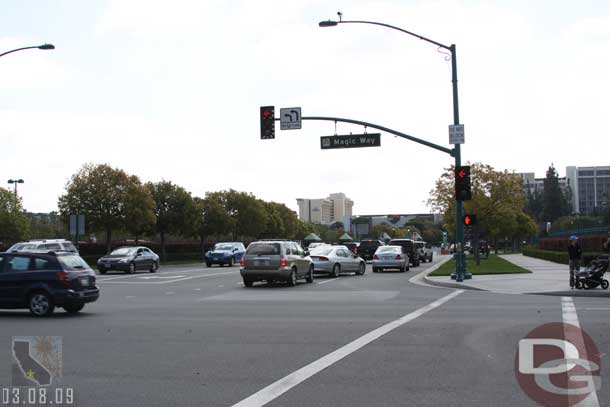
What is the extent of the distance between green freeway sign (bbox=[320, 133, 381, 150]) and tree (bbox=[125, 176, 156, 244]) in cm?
2983

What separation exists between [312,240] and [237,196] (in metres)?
15.1

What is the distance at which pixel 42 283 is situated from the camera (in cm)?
1541

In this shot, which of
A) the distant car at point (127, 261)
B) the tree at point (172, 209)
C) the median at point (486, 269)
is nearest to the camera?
the median at point (486, 269)

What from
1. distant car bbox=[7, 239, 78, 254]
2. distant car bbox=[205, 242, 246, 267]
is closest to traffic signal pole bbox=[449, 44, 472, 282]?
distant car bbox=[7, 239, 78, 254]

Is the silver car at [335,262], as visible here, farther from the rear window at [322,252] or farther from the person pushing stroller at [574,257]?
the person pushing stroller at [574,257]

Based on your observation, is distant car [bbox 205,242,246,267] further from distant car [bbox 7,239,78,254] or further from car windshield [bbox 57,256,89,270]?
car windshield [bbox 57,256,89,270]

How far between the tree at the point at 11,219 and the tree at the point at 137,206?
11333 millimetres

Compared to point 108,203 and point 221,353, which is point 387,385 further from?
point 108,203

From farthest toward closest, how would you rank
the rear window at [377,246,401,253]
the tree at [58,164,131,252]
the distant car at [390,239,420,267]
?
the tree at [58,164,131,252]
the distant car at [390,239,420,267]
the rear window at [377,246,401,253]

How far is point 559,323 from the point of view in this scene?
12852 mm

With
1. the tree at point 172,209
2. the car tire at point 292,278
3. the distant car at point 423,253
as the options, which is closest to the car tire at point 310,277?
the car tire at point 292,278

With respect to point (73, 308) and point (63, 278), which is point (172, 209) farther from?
point (63, 278)

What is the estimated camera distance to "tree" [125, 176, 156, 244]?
2104 inches

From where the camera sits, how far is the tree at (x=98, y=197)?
52.9 meters
